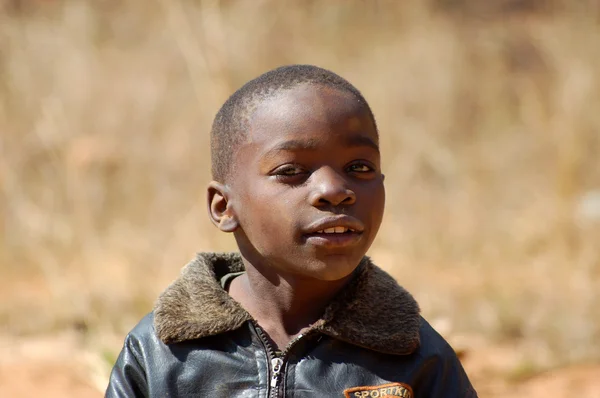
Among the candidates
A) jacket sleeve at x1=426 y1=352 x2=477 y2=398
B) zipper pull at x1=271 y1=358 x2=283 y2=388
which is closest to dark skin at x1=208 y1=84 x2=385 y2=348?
zipper pull at x1=271 y1=358 x2=283 y2=388

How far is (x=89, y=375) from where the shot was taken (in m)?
4.77

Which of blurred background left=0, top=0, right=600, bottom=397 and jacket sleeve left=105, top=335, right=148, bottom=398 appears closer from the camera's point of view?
jacket sleeve left=105, top=335, right=148, bottom=398

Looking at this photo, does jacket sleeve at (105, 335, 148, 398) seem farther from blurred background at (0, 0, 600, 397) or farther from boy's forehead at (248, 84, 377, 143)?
blurred background at (0, 0, 600, 397)

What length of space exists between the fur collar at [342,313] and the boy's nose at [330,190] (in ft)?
1.09

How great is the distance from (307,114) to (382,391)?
0.73 metres

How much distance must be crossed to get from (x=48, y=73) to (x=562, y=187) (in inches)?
237

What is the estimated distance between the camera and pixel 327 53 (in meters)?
10.2

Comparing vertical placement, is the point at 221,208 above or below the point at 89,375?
below

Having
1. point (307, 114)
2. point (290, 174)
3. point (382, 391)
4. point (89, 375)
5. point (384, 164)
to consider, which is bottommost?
point (382, 391)

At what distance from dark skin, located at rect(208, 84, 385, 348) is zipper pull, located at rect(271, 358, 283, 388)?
0.75 feet

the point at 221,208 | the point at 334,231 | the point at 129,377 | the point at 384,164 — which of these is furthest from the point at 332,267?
the point at 384,164

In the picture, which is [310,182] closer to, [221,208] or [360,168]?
[360,168]

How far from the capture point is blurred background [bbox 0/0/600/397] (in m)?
5.34

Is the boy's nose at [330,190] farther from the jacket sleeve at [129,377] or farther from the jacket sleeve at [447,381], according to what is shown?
the jacket sleeve at [129,377]
